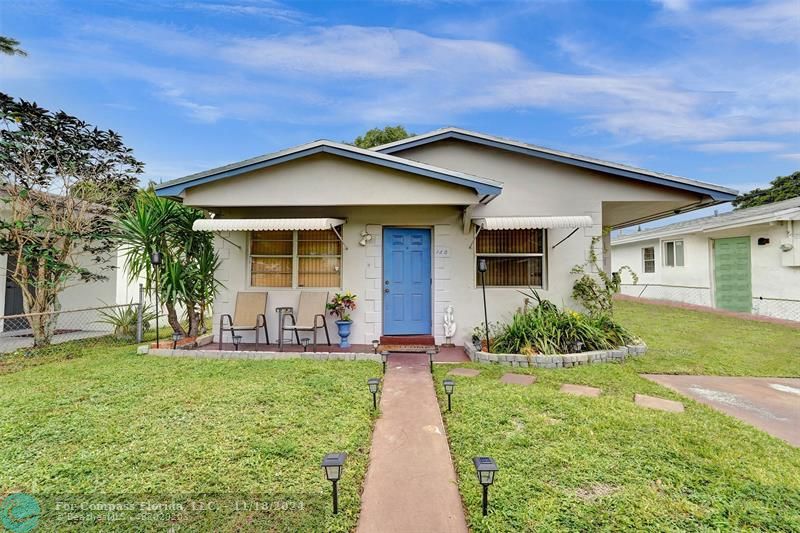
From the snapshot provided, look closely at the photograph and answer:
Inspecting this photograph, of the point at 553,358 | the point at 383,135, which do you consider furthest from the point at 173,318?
the point at 383,135

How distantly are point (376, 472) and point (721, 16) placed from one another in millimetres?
15376

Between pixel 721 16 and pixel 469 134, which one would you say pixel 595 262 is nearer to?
pixel 469 134

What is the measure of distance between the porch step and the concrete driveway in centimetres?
421

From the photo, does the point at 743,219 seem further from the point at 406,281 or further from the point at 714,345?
the point at 406,281

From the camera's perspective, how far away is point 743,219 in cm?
1325

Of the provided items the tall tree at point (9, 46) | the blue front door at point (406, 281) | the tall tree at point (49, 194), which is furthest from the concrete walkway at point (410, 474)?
the tall tree at point (9, 46)

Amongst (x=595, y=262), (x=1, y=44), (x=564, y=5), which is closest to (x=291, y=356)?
(x=595, y=262)

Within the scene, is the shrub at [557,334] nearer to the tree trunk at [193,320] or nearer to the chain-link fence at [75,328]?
the tree trunk at [193,320]

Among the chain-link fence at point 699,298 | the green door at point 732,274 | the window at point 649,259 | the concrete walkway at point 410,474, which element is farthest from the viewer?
the window at point 649,259

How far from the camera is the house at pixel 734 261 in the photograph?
12086mm

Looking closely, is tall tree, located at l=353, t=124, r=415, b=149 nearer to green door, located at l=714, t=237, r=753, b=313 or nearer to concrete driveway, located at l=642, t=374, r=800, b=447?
green door, located at l=714, t=237, r=753, b=313

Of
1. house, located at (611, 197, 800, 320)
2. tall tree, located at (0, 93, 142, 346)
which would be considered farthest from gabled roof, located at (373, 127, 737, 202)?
tall tree, located at (0, 93, 142, 346)

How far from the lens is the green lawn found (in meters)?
2.74

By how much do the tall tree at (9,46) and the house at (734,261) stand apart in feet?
75.2
